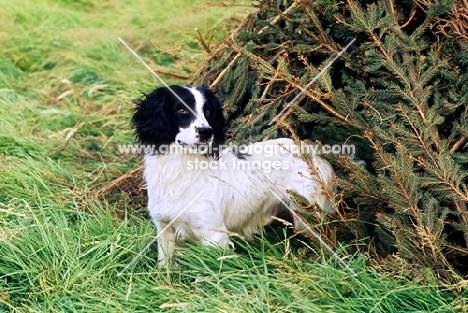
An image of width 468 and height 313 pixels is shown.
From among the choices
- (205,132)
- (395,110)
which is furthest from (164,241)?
(395,110)

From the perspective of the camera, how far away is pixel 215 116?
4066 mm

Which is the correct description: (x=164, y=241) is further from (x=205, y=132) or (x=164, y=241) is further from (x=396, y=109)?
(x=396, y=109)

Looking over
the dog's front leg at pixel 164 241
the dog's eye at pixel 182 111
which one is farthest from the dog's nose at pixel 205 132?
the dog's front leg at pixel 164 241

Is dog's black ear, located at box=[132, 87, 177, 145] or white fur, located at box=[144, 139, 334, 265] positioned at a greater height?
dog's black ear, located at box=[132, 87, 177, 145]

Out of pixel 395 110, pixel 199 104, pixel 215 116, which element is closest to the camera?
pixel 395 110

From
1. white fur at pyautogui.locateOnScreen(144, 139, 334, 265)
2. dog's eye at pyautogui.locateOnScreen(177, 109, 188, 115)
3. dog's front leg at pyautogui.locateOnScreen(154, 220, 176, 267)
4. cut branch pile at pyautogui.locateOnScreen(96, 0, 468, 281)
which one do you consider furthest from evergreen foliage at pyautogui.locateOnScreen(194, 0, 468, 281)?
dog's front leg at pyautogui.locateOnScreen(154, 220, 176, 267)

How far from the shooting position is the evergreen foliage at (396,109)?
11.0ft

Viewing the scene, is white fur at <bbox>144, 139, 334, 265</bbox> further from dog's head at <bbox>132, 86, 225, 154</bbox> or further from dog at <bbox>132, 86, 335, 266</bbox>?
dog's head at <bbox>132, 86, 225, 154</bbox>

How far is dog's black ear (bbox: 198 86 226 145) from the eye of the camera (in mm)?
4014

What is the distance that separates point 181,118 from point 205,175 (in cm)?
35

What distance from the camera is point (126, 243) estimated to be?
388 centimetres

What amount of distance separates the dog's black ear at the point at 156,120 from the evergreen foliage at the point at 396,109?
590 mm

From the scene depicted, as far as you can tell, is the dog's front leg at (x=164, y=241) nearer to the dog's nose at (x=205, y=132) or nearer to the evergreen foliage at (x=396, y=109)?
the dog's nose at (x=205, y=132)

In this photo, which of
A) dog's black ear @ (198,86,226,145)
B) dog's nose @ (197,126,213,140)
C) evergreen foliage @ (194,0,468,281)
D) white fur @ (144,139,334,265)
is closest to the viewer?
evergreen foliage @ (194,0,468,281)
